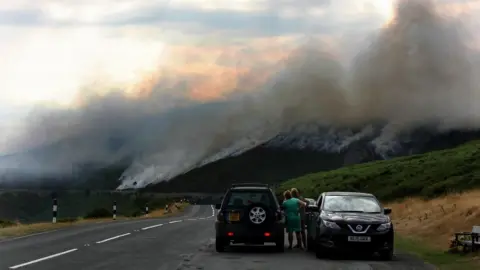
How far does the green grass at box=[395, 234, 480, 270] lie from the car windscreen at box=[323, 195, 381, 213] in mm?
1958

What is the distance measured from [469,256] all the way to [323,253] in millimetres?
3949

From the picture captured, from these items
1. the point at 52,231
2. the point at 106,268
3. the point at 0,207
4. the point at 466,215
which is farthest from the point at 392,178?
the point at 0,207

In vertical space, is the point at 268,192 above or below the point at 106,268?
above

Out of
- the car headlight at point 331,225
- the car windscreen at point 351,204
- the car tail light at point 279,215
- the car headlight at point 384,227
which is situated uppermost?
the car windscreen at point 351,204

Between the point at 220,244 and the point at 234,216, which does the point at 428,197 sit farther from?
the point at 234,216

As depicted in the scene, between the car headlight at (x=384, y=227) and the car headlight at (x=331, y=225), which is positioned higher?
the car headlight at (x=331, y=225)

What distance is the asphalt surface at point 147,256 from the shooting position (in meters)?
17.1

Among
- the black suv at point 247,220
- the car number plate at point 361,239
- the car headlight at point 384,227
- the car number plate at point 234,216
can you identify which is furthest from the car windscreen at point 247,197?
the car headlight at point 384,227

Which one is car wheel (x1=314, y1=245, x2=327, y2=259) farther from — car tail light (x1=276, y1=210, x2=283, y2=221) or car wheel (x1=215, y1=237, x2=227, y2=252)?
car wheel (x1=215, y1=237, x2=227, y2=252)

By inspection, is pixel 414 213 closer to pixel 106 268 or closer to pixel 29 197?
pixel 106 268

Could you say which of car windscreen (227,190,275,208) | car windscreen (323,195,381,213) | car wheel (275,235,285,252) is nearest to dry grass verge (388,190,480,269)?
car windscreen (323,195,381,213)

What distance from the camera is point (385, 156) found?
645ft

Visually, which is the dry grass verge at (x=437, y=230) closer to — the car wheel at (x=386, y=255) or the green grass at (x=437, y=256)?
the green grass at (x=437, y=256)

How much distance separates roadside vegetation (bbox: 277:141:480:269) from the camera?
1025 inches
